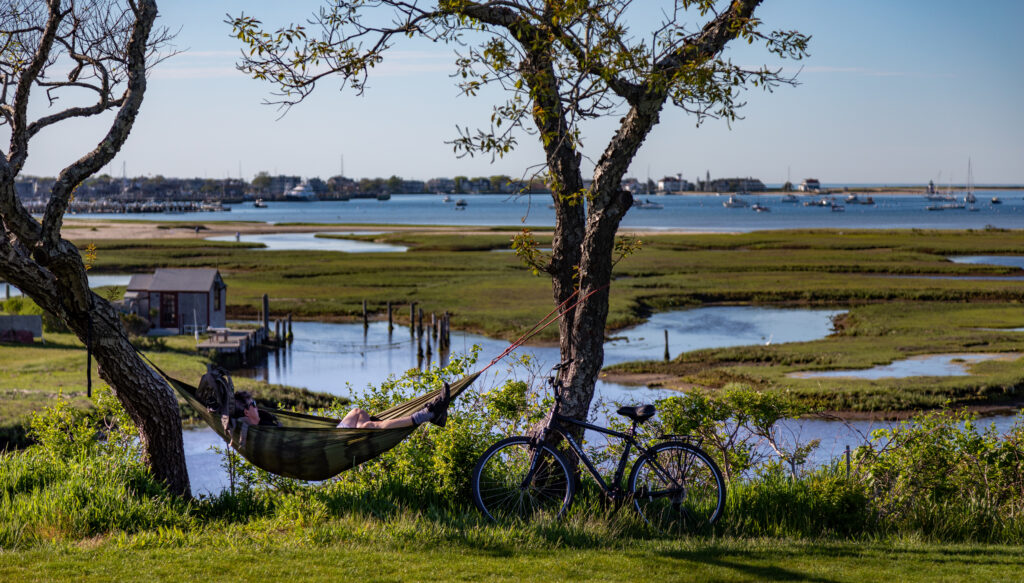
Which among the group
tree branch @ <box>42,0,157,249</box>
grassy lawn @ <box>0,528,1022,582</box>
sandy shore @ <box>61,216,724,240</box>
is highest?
tree branch @ <box>42,0,157,249</box>

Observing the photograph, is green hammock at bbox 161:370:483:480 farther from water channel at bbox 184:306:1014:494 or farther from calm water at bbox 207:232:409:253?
calm water at bbox 207:232:409:253

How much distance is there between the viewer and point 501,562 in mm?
6086

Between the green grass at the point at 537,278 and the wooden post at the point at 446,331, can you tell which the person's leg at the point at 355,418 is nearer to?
A: the green grass at the point at 537,278

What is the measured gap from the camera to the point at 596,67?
6895 millimetres

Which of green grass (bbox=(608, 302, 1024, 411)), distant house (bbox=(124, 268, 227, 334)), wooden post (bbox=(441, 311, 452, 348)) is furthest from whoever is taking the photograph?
distant house (bbox=(124, 268, 227, 334))

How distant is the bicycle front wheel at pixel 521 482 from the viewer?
277 inches

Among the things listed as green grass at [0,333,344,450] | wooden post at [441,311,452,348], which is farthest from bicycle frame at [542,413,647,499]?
wooden post at [441,311,452,348]

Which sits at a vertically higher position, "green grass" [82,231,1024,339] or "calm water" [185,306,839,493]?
"green grass" [82,231,1024,339]

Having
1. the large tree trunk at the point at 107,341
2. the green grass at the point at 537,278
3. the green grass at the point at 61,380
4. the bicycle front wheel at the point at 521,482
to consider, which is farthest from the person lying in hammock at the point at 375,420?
the green grass at the point at 537,278

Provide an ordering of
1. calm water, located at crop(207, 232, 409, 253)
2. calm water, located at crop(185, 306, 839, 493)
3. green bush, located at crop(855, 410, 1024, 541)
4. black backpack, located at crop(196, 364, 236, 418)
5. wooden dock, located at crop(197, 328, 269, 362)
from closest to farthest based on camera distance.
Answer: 1. black backpack, located at crop(196, 364, 236, 418)
2. green bush, located at crop(855, 410, 1024, 541)
3. calm water, located at crop(185, 306, 839, 493)
4. wooden dock, located at crop(197, 328, 269, 362)
5. calm water, located at crop(207, 232, 409, 253)

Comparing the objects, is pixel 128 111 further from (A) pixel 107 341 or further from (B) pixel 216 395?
(B) pixel 216 395

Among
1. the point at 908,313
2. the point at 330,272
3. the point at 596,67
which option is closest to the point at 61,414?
the point at 596,67

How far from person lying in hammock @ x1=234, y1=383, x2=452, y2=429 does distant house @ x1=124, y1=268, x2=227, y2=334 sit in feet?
105

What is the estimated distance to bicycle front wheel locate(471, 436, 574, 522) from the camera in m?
7.03
